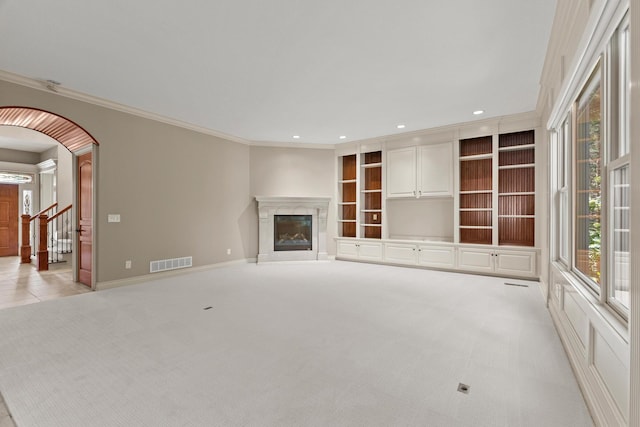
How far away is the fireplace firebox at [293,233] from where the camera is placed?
7227mm

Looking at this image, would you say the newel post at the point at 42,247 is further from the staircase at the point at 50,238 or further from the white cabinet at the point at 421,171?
the white cabinet at the point at 421,171

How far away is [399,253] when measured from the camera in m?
6.53

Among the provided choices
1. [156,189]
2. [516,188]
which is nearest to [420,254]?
[516,188]

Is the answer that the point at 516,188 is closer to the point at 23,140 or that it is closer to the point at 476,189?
the point at 476,189

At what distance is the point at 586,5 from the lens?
2023 mm

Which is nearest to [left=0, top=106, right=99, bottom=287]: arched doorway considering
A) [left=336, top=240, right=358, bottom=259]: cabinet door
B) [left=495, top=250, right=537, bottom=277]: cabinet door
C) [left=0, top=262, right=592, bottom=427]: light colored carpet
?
[left=0, top=262, right=592, bottom=427]: light colored carpet

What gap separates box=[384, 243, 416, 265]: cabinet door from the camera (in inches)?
251

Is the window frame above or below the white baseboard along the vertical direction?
above

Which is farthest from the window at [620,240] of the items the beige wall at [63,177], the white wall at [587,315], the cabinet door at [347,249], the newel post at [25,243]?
the newel post at [25,243]

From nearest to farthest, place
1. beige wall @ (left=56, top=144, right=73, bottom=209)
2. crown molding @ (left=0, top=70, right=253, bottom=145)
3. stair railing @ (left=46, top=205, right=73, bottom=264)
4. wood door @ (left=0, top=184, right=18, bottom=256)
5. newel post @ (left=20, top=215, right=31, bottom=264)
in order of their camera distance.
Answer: crown molding @ (left=0, top=70, right=253, bottom=145) → stair railing @ (left=46, top=205, right=73, bottom=264) → newel post @ (left=20, top=215, right=31, bottom=264) → beige wall @ (left=56, top=144, right=73, bottom=209) → wood door @ (left=0, top=184, right=18, bottom=256)

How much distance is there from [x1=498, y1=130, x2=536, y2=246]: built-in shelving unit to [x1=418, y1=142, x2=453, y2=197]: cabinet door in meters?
0.88

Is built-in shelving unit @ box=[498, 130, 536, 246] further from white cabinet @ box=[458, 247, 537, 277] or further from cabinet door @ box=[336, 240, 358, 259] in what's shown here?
cabinet door @ box=[336, 240, 358, 259]

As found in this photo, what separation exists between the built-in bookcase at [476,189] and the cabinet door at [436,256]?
18.0 inches

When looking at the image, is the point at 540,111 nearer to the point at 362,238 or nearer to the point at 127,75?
the point at 362,238
